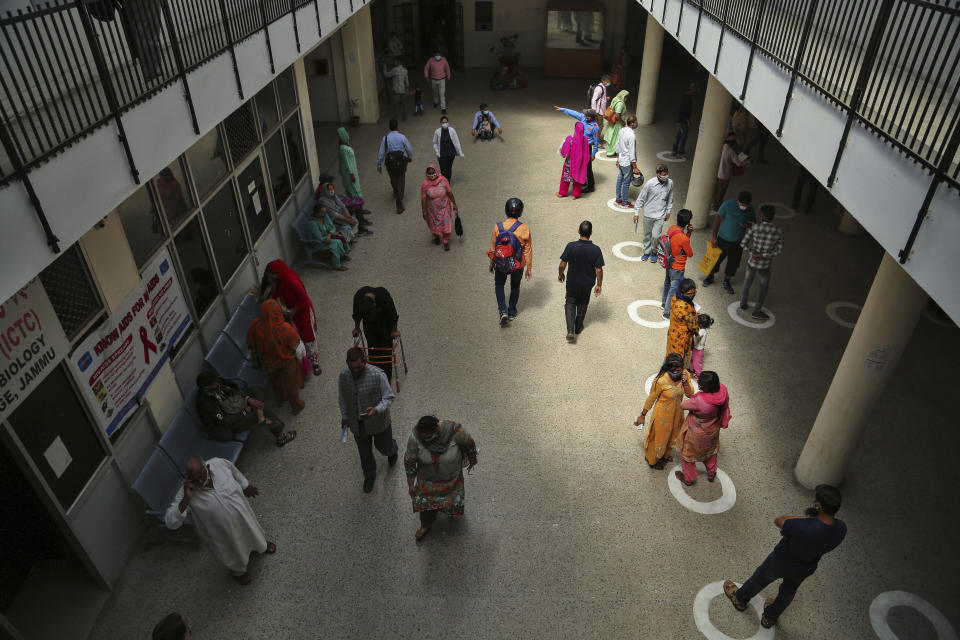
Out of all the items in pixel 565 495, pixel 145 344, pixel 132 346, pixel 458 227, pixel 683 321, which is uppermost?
pixel 132 346

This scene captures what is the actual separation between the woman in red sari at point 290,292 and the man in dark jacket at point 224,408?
118 cm

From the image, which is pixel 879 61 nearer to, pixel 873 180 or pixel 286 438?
pixel 873 180

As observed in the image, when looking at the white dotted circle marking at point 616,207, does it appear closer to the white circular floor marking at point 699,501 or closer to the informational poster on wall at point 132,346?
the white circular floor marking at point 699,501

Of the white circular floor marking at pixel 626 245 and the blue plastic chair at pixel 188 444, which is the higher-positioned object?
the blue plastic chair at pixel 188 444

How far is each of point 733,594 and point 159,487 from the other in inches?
204

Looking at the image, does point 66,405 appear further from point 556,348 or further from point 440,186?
point 440,186

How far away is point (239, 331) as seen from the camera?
7621 mm

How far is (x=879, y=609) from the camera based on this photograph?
5.05 metres

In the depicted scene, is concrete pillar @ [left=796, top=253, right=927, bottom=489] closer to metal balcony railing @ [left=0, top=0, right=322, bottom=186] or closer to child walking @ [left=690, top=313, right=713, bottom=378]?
child walking @ [left=690, top=313, right=713, bottom=378]

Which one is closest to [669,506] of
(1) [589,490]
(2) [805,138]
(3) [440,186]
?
(1) [589,490]

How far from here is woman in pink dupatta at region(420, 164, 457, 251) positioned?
9.84 metres

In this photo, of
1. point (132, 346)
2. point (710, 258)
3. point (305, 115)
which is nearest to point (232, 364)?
point (132, 346)

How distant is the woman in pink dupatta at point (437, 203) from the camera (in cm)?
984

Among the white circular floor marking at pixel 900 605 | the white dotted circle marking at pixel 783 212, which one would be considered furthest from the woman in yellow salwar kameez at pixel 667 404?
the white dotted circle marking at pixel 783 212
